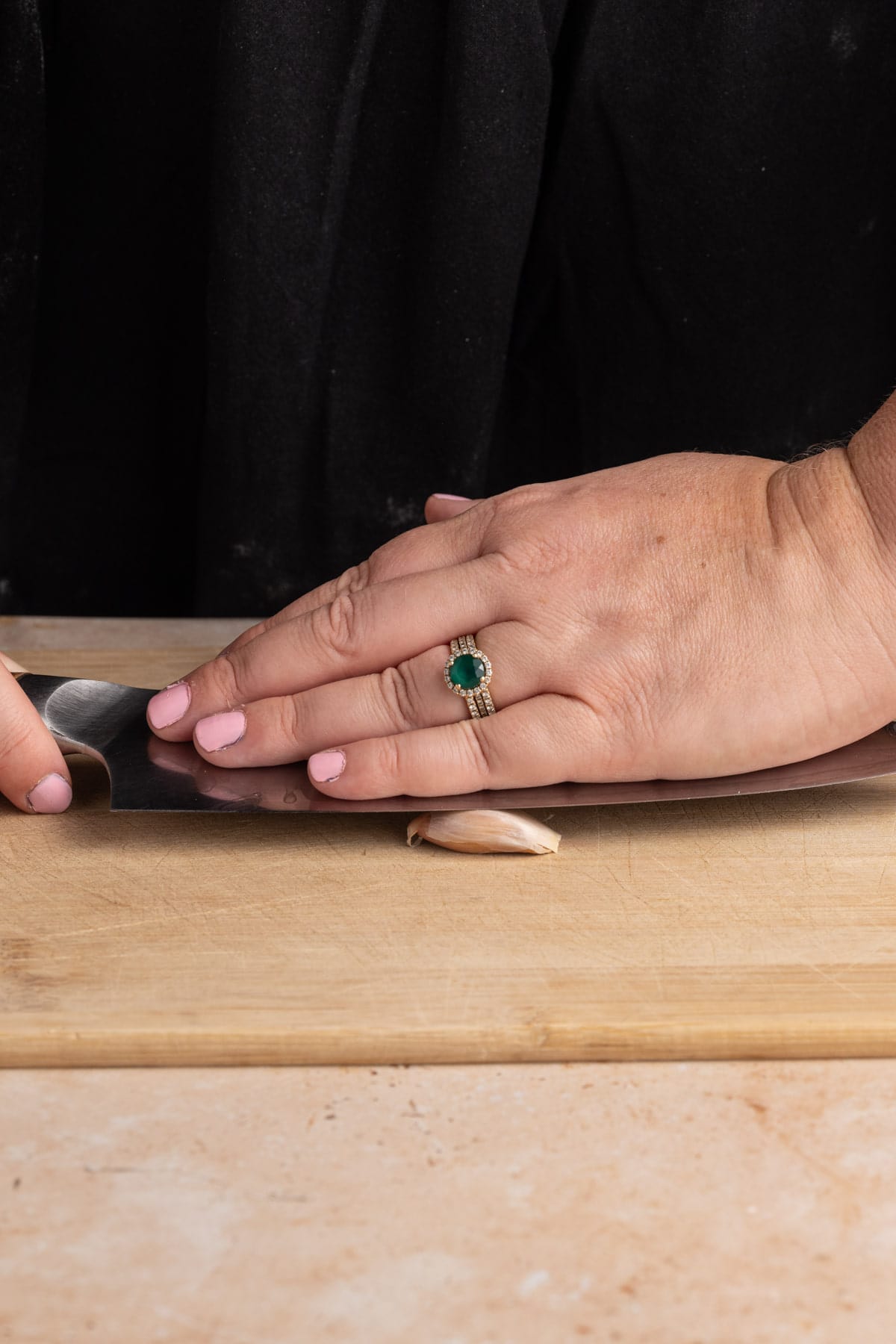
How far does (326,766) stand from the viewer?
90 cm

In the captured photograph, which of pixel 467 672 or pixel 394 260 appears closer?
pixel 467 672

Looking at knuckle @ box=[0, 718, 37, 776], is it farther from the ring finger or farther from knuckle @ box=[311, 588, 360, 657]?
knuckle @ box=[311, 588, 360, 657]

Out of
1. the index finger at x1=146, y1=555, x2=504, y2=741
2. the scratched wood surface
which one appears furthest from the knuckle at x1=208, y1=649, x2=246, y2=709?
the scratched wood surface

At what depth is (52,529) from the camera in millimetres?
1521

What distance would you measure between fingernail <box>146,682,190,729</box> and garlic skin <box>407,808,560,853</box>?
9.2 inches

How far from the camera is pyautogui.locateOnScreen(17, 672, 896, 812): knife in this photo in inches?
35.0

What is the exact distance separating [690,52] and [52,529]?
95cm

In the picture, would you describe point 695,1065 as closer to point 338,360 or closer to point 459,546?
point 459,546

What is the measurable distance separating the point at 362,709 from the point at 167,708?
161 mm

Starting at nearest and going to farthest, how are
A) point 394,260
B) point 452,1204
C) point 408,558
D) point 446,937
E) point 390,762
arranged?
point 452,1204, point 446,937, point 390,762, point 408,558, point 394,260

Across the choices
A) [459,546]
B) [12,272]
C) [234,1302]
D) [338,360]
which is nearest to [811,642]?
[459,546]

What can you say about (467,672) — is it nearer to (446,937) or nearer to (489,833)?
(489,833)

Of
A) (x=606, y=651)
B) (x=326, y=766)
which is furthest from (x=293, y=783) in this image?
(x=606, y=651)

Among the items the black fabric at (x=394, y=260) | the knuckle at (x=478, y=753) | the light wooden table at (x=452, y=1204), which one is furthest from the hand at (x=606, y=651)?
the black fabric at (x=394, y=260)
